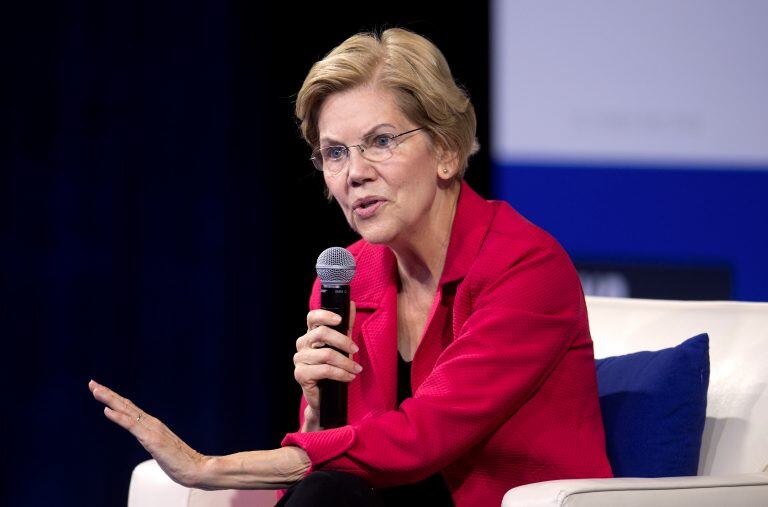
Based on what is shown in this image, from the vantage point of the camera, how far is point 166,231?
3.47 m

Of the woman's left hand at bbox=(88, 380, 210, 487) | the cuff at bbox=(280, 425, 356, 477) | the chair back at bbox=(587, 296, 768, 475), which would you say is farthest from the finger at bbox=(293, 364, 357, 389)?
the chair back at bbox=(587, 296, 768, 475)

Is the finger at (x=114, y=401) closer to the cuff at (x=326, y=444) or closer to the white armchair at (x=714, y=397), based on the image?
the cuff at (x=326, y=444)

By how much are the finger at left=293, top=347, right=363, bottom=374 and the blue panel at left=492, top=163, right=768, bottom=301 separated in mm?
2095

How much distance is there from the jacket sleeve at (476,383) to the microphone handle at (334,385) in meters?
0.10

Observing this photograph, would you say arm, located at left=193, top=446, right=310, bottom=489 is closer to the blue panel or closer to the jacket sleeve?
the jacket sleeve

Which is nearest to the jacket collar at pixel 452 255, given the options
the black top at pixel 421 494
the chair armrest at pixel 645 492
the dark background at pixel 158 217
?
the black top at pixel 421 494

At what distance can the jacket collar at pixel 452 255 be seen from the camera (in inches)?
68.1

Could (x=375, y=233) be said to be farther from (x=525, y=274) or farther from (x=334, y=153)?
(x=525, y=274)

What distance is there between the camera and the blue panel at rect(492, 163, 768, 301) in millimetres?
3432

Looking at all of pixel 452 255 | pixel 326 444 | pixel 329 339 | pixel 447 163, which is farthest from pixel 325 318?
pixel 447 163

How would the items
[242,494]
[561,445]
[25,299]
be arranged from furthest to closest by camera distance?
1. [25,299]
2. [242,494]
3. [561,445]

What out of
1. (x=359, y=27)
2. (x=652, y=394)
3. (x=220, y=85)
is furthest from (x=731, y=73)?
(x=652, y=394)

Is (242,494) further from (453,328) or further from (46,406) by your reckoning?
(46,406)

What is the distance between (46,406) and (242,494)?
1.53 meters
